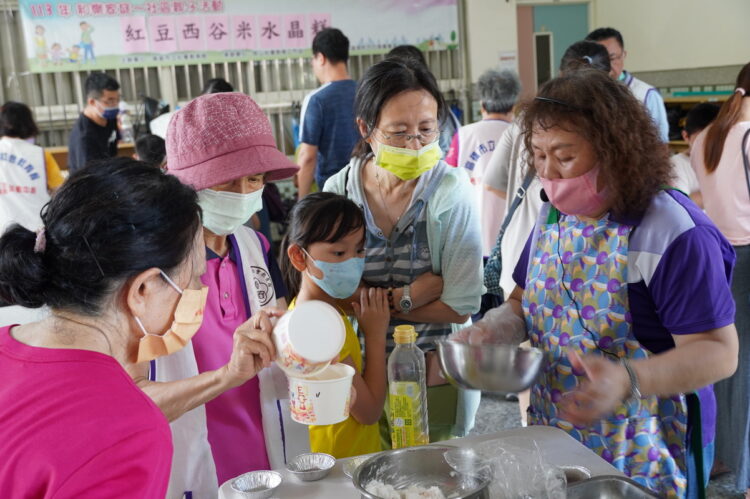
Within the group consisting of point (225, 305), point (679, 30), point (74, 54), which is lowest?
point (225, 305)

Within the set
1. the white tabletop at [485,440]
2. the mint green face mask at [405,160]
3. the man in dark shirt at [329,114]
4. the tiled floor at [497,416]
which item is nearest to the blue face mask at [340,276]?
the mint green face mask at [405,160]

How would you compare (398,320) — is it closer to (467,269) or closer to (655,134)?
(467,269)

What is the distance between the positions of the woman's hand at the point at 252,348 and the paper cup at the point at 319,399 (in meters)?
0.08

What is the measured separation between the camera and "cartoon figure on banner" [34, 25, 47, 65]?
5.67 metres

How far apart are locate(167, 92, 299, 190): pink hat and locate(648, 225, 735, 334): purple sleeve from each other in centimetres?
88

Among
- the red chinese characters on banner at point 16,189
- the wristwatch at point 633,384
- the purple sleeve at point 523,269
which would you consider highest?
the red chinese characters on banner at point 16,189

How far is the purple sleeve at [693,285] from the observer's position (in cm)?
139

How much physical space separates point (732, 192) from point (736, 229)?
0.50 ft

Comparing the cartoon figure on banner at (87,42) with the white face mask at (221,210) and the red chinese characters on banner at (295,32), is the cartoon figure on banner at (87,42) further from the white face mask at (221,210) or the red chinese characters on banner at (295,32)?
the white face mask at (221,210)

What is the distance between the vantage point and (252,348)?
136 cm

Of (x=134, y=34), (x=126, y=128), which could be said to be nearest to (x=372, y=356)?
Result: (x=126, y=128)

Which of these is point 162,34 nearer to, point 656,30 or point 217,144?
point 656,30

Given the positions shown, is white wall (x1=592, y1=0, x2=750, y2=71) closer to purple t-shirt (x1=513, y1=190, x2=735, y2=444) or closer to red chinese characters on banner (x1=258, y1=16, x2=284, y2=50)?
red chinese characters on banner (x1=258, y1=16, x2=284, y2=50)

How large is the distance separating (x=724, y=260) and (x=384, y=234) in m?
0.86
